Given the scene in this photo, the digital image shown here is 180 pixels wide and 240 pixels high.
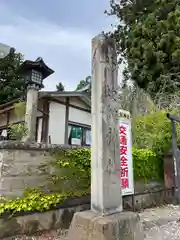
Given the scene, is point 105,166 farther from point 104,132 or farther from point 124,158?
point 124,158

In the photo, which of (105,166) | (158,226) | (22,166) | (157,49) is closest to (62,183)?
(22,166)

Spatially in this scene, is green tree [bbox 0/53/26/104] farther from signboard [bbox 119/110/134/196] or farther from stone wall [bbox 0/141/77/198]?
stone wall [bbox 0/141/77/198]

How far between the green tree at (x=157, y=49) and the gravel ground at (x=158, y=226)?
262 inches

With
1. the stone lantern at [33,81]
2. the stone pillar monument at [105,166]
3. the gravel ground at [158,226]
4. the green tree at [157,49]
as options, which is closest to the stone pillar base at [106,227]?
the stone pillar monument at [105,166]

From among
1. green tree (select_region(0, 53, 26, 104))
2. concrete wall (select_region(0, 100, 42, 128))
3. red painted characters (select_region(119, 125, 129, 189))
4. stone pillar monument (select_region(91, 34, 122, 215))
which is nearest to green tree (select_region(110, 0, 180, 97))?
concrete wall (select_region(0, 100, 42, 128))

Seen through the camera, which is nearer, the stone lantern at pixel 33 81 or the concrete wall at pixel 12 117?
the stone lantern at pixel 33 81

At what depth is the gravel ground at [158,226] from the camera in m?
3.76

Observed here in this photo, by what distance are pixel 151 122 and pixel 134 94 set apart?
3.48m

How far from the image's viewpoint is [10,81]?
16562 millimetres

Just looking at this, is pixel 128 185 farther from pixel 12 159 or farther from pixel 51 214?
pixel 12 159

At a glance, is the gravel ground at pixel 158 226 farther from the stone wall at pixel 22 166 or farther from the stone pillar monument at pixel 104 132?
the stone pillar monument at pixel 104 132

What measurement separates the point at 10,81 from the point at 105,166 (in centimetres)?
1520

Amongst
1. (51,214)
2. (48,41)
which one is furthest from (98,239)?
(48,41)

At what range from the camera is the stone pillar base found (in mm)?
2787
